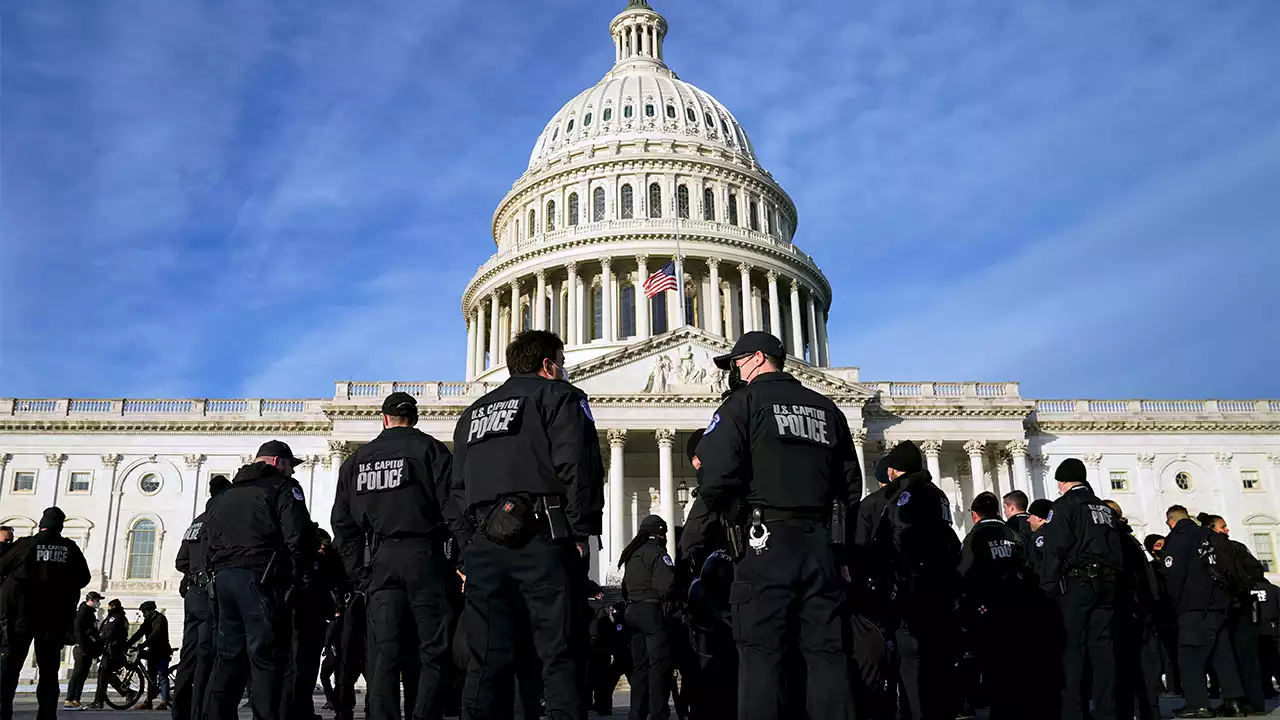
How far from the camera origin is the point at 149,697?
18.6 meters

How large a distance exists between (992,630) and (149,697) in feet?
48.8

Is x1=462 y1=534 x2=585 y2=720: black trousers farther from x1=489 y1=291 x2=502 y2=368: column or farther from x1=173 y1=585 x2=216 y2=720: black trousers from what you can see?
x1=489 y1=291 x2=502 y2=368: column

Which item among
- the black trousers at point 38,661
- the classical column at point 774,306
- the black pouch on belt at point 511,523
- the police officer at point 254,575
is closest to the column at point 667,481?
the classical column at point 774,306

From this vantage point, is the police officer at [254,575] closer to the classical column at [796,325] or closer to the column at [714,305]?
the column at [714,305]

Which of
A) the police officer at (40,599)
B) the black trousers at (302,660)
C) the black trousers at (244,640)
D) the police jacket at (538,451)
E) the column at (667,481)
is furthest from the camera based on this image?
the column at (667,481)

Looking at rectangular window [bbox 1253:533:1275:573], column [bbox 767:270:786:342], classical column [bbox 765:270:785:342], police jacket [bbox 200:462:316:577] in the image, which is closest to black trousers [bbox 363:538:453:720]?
police jacket [bbox 200:462:316:577]

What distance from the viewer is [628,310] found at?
66.0 metres

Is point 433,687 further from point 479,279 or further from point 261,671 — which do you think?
point 479,279

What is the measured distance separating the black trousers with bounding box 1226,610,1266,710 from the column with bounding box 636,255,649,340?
159 ft

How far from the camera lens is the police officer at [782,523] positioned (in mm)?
6613

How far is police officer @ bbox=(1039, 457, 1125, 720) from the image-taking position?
397 inches

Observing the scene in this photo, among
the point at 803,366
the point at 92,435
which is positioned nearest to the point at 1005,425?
the point at 803,366

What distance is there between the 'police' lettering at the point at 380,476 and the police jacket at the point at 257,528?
21.2 inches

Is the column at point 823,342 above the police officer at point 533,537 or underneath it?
above
